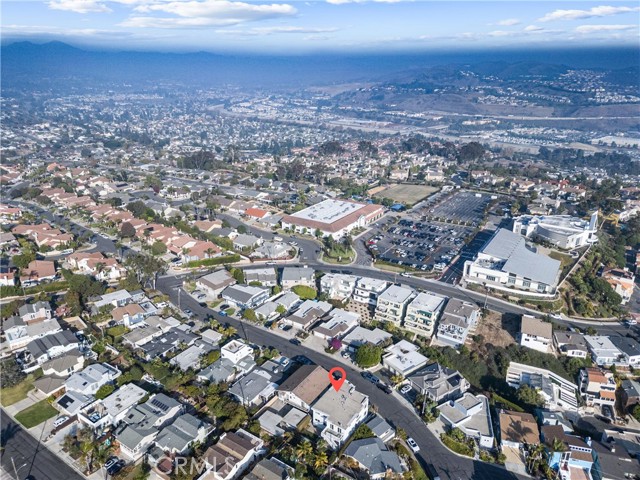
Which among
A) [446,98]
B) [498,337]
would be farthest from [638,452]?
[446,98]

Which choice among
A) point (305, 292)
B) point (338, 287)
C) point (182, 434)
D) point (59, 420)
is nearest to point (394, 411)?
point (182, 434)

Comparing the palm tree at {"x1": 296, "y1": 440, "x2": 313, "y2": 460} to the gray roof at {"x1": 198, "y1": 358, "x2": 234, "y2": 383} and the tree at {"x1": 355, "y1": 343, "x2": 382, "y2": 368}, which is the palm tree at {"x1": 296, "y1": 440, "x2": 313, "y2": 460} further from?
the tree at {"x1": 355, "y1": 343, "x2": 382, "y2": 368}

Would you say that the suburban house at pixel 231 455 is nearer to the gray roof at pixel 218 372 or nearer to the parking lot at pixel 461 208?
the gray roof at pixel 218 372

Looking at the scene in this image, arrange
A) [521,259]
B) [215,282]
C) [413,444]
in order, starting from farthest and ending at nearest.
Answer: [521,259], [215,282], [413,444]

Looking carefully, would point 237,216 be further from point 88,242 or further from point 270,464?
point 270,464

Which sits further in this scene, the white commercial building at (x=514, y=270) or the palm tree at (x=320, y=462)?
the white commercial building at (x=514, y=270)

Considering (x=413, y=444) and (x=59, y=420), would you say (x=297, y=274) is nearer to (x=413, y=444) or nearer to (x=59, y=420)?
(x=413, y=444)

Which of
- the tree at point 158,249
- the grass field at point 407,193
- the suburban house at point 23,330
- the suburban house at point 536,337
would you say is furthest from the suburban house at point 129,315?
the grass field at point 407,193
